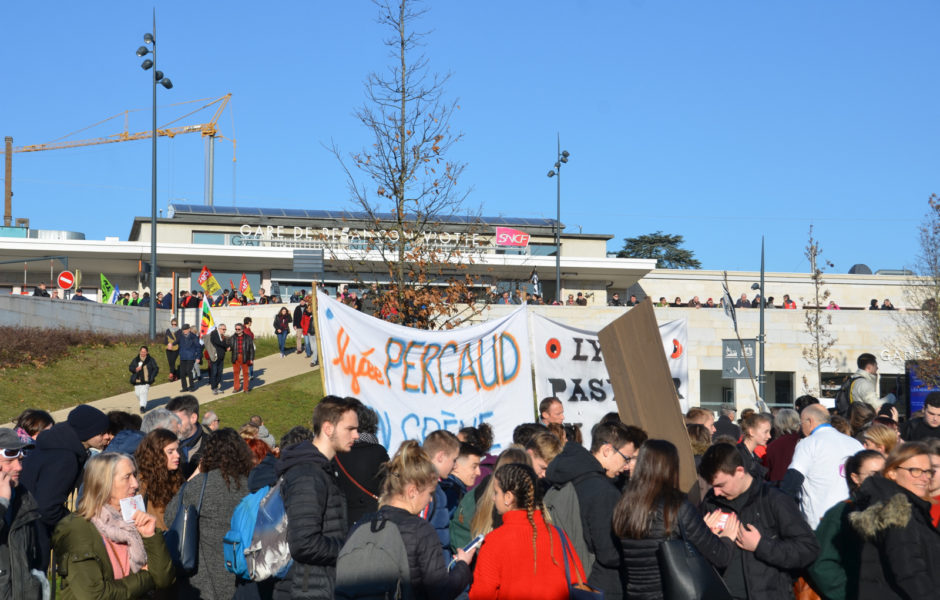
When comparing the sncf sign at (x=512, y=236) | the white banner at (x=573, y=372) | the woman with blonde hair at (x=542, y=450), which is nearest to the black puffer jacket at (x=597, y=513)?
the woman with blonde hair at (x=542, y=450)

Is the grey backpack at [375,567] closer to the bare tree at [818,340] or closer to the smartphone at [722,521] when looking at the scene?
the smartphone at [722,521]

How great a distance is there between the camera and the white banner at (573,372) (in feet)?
39.8

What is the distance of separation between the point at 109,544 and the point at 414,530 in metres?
1.87

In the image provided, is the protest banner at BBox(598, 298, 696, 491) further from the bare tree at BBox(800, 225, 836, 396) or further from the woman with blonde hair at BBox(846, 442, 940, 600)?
the bare tree at BBox(800, 225, 836, 396)

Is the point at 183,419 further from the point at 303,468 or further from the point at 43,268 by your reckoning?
the point at 43,268

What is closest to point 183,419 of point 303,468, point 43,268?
point 303,468

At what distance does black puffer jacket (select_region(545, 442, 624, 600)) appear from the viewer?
5.94 metres

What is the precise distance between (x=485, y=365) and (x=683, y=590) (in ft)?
20.1

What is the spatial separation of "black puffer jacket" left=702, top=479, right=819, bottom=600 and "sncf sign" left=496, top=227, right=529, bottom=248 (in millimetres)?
54535

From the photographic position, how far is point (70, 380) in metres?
Result: 27.3

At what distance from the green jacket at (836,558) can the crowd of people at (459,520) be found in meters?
0.01

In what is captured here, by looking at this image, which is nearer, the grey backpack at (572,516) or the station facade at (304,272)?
the grey backpack at (572,516)

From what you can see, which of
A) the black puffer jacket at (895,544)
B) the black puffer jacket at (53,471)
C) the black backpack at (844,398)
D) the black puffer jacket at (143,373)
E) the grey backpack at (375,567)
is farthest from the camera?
the black puffer jacket at (143,373)

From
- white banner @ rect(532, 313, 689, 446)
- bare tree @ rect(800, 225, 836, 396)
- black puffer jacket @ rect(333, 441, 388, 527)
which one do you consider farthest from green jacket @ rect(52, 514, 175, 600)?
bare tree @ rect(800, 225, 836, 396)
